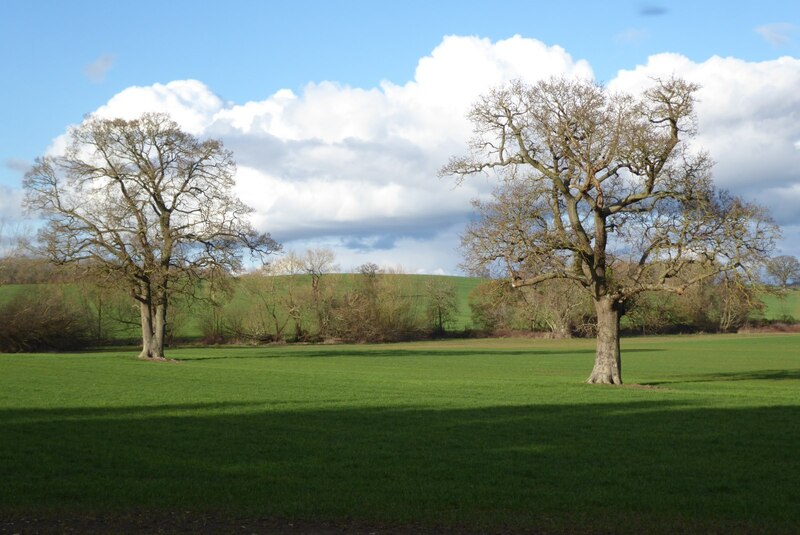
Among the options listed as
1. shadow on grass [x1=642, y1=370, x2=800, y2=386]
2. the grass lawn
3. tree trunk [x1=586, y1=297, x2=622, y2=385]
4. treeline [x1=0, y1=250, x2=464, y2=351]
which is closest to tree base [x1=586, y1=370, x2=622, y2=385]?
tree trunk [x1=586, y1=297, x2=622, y2=385]

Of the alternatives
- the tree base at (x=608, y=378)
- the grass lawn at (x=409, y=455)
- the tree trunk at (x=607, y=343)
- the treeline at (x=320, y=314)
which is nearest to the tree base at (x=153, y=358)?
the grass lawn at (x=409, y=455)

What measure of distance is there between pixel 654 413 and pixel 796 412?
4.51 m

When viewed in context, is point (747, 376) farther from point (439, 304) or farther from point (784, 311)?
point (784, 311)

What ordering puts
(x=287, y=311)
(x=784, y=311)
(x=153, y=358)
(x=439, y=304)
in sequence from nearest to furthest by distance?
(x=153, y=358) < (x=287, y=311) < (x=439, y=304) < (x=784, y=311)

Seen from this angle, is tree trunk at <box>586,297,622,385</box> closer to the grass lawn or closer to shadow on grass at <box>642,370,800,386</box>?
the grass lawn

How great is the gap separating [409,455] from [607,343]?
20527mm

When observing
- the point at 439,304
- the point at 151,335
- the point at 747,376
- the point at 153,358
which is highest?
the point at 439,304

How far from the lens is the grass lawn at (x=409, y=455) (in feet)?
38.1

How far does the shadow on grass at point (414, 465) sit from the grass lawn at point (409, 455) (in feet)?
0.17

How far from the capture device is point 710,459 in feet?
52.7

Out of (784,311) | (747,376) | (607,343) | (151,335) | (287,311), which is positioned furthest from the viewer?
(784,311)

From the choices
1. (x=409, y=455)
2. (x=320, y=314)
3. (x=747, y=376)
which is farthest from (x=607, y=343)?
(x=320, y=314)

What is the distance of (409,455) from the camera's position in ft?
53.7

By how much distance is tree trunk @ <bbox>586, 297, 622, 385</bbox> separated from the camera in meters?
34.8
